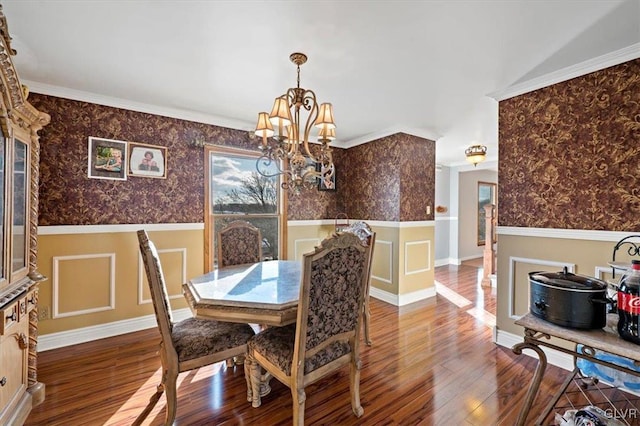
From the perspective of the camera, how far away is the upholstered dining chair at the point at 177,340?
1521 millimetres

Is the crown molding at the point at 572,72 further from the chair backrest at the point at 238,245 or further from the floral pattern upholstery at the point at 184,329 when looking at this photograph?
the floral pattern upholstery at the point at 184,329

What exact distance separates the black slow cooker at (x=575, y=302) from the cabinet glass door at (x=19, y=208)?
114 inches

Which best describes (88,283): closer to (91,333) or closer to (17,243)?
(91,333)

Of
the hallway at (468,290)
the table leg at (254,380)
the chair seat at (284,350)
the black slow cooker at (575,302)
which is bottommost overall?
the hallway at (468,290)

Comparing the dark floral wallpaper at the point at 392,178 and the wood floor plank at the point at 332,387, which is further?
the dark floral wallpaper at the point at 392,178

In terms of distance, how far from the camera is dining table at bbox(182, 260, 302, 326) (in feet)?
5.16

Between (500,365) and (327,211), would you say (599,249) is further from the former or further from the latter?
(327,211)

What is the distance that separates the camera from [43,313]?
8.23 ft

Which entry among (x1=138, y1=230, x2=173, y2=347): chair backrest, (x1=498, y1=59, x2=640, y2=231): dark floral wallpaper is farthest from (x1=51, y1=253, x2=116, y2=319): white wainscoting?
(x1=498, y1=59, x2=640, y2=231): dark floral wallpaper

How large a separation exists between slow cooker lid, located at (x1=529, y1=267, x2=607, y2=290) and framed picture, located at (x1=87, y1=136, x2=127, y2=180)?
11.7ft

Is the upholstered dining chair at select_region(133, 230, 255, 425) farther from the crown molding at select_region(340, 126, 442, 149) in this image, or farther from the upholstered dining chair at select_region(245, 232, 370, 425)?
the crown molding at select_region(340, 126, 442, 149)

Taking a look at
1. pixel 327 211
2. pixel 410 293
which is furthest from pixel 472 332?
pixel 327 211

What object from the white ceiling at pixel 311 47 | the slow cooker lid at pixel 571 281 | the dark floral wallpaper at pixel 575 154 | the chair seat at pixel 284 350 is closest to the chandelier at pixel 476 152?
the white ceiling at pixel 311 47

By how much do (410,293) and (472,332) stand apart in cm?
107
